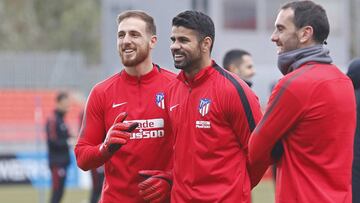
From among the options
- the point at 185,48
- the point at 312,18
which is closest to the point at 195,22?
the point at 185,48

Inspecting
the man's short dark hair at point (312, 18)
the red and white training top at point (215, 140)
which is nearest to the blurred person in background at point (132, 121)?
the red and white training top at point (215, 140)

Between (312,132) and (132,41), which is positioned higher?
(132,41)

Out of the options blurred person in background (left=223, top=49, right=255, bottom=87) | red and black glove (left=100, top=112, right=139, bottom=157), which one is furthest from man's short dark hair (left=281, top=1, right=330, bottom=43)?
blurred person in background (left=223, top=49, right=255, bottom=87)

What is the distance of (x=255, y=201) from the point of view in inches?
760

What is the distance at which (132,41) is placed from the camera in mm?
7461

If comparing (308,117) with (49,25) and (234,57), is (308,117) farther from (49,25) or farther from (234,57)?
(49,25)

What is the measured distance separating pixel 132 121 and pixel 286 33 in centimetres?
178

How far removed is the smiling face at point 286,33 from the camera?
600cm

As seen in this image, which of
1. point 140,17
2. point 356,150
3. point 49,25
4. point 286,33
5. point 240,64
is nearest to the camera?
point 286,33

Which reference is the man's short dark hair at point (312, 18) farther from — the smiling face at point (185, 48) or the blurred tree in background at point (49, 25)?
the blurred tree in background at point (49, 25)

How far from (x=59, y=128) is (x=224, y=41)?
12.5m

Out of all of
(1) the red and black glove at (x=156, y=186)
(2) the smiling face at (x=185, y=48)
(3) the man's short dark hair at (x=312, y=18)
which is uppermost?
(3) the man's short dark hair at (x=312, y=18)

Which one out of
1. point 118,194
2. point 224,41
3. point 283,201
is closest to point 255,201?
point 224,41

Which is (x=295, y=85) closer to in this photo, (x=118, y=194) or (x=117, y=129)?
(x=117, y=129)
